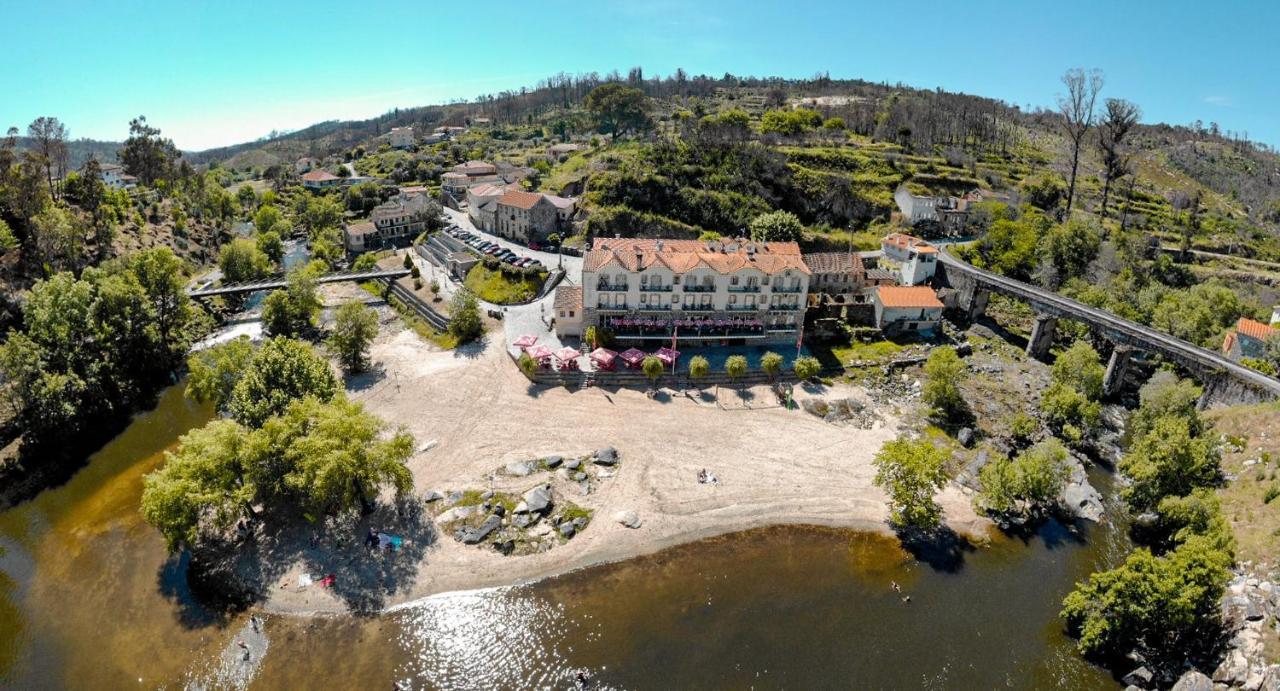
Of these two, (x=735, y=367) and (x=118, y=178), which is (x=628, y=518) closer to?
(x=735, y=367)

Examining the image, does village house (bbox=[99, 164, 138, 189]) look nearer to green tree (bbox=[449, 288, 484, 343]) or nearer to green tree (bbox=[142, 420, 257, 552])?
green tree (bbox=[449, 288, 484, 343])

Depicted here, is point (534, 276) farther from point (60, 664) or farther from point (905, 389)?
point (60, 664)

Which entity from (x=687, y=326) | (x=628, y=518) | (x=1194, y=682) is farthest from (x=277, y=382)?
(x=1194, y=682)

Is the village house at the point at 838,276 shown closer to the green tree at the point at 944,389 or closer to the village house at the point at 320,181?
the green tree at the point at 944,389

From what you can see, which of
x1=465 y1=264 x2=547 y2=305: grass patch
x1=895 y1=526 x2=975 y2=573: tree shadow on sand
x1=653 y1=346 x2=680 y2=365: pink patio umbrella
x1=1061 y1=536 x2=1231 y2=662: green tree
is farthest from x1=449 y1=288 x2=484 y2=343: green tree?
x1=1061 y1=536 x2=1231 y2=662: green tree

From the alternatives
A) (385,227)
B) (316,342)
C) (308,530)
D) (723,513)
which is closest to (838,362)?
(723,513)

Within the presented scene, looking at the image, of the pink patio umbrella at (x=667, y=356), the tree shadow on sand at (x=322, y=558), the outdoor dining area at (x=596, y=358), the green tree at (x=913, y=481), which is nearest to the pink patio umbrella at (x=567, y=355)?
the outdoor dining area at (x=596, y=358)
